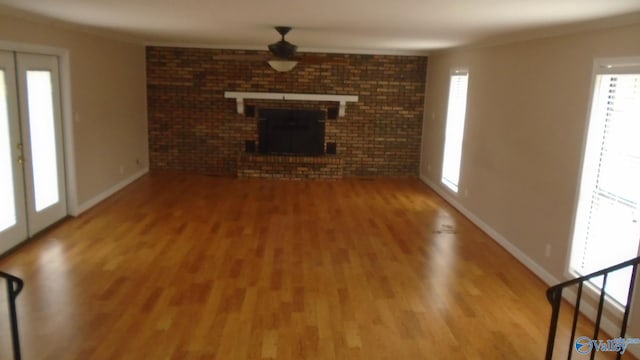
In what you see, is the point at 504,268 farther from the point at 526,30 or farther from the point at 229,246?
the point at 229,246

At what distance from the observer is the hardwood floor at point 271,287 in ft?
11.2

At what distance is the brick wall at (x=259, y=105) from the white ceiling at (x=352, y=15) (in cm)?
306

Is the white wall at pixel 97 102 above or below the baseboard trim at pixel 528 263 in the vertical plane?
above

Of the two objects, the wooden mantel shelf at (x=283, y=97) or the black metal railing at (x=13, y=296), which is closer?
the black metal railing at (x=13, y=296)

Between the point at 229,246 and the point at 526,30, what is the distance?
143 inches

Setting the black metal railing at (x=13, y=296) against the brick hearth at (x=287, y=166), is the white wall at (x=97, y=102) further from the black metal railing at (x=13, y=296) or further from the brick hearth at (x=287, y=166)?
the black metal railing at (x=13, y=296)

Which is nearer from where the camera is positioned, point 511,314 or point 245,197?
point 511,314

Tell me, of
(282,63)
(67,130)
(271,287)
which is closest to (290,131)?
(282,63)

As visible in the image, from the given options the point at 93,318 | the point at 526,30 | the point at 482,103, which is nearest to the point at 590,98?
the point at 526,30

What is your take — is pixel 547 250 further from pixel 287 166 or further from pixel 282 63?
pixel 287 166

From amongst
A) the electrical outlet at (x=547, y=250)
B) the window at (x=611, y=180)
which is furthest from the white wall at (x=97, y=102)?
the electrical outlet at (x=547, y=250)

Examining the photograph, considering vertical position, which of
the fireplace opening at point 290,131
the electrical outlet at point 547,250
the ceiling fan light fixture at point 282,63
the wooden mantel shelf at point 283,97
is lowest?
the electrical outlet at point 547,250

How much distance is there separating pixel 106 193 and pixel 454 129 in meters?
5.15

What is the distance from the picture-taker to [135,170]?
8.43 metres
